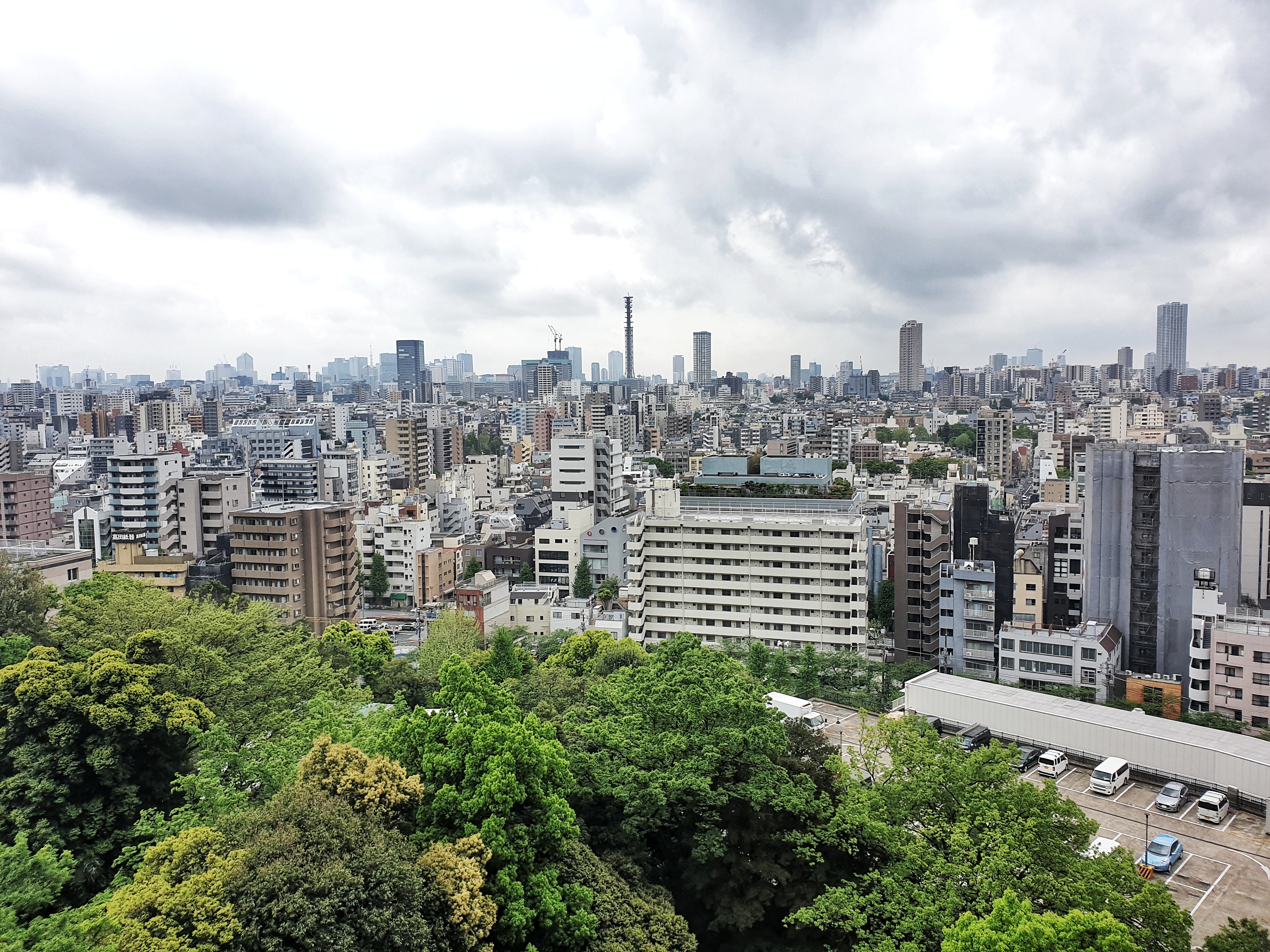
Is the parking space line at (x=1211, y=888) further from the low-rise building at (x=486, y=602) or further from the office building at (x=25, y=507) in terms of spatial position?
the office building at (x=25, y=507)

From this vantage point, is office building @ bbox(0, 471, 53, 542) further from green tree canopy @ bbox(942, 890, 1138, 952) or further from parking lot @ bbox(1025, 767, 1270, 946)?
green tree canopy @ bbox(942, 890, 1138, 952)

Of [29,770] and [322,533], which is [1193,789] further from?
[322,533]

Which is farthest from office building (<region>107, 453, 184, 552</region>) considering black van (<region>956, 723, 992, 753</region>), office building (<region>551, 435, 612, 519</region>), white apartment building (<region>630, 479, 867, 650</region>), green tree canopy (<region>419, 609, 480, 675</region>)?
black van (<region>956, 723, 992, 753</region>)

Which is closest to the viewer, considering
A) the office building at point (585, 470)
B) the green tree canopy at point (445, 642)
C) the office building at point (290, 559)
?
the green tree canopy at point (445, 642)

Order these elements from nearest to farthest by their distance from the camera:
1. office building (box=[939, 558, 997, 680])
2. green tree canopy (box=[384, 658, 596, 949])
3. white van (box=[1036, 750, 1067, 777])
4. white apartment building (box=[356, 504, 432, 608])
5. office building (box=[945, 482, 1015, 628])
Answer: green tree canopy (box=[384, 658, 596, 949]) → white van (box=[1036, 750, 1067, 777]) → office building (box=[939, 558, 997, 680]) → office building (box=[945, 482, 1015, 628]) → white apartment building (box=[356, 504, 432, 608])

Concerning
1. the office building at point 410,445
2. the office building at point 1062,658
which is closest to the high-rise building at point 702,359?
the office building at point 410,445

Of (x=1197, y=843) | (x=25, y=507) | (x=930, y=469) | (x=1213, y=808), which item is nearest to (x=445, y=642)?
(x=1197, y=843)
